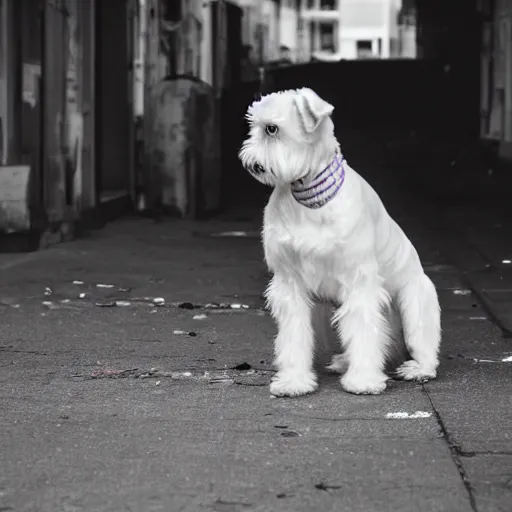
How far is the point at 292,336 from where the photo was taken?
18.5 ft

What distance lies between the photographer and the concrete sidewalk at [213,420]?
4.09m

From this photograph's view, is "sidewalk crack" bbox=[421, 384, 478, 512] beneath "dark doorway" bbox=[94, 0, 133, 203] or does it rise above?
beneath

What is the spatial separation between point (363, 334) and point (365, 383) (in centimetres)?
23

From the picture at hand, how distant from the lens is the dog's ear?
16.9 ft

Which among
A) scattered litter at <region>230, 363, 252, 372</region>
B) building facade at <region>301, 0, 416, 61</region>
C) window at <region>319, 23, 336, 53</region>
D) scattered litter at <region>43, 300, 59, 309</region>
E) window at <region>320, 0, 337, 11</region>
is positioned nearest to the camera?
scattered litter at <region>230, 363, 252, 372</region>

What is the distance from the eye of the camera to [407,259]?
586 cm

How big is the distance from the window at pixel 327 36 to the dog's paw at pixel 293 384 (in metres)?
39.9

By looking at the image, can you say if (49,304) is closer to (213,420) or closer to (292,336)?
(292,336)

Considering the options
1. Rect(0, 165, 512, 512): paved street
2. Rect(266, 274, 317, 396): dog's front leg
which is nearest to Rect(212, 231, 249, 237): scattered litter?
Rect(0, 165, 512, 512): paved street

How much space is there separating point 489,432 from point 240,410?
110 cm

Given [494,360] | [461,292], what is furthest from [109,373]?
[461,292]

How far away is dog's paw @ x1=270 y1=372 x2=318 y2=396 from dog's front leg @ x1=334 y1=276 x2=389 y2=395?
16 centimetres

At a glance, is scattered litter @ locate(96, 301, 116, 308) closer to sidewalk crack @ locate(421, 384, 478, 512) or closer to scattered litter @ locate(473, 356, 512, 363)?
scattered litter @ locate(473, 356, 512, 363)

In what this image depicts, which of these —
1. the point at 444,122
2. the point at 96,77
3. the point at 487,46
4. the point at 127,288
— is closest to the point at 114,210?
the point at 96,77
